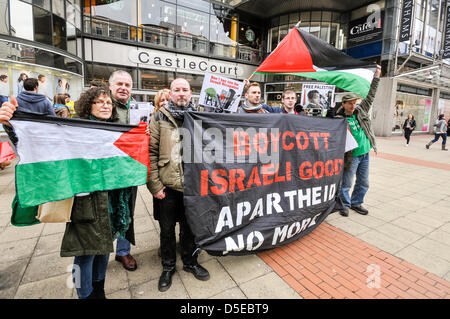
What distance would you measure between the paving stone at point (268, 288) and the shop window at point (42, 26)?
493 inches

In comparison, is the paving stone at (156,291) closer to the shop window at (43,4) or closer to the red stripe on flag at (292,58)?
the red stripe on flag at (292,58)

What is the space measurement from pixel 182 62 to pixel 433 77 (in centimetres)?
2061

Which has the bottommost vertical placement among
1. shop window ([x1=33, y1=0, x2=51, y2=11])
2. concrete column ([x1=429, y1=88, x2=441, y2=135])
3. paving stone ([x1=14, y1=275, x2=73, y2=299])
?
paving stone ([x1=14, y1=275, x2=73, y2=299])

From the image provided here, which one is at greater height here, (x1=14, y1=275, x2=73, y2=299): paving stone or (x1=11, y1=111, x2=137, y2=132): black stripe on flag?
(x1=11, y1=111, x2=137, y2=132): black stripe on flag

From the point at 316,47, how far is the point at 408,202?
153 inches

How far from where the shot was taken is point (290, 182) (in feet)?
10.1

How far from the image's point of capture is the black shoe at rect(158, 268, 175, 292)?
96.0 inches

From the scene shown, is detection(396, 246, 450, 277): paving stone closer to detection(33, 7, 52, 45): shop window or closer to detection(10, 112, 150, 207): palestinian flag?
detection(10, 112, 150, 207): palestinian flag

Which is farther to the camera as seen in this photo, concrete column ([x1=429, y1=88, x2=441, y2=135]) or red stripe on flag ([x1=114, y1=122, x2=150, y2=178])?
concrete column ([x1=429, y1=88, x2=441, y2=135])

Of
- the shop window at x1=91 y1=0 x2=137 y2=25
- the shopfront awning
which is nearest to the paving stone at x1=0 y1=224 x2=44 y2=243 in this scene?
the shop window at x1=91 y1=0 x2=137 y2=25

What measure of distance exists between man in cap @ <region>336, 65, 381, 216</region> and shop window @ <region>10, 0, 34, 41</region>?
465 inches

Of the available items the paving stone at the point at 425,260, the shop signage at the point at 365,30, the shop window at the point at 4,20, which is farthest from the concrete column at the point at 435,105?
the shop window at the point at 4,20

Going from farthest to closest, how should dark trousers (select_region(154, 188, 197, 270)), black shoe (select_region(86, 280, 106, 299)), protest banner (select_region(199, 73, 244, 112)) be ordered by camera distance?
protest banner (select_region(199, 73, 244, 112))
dark trousers (select_region(154, 188, 197, 270))
black shoe (select_region(86, 280, 106, 299))

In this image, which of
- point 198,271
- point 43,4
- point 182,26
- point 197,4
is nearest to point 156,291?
point 198,271
